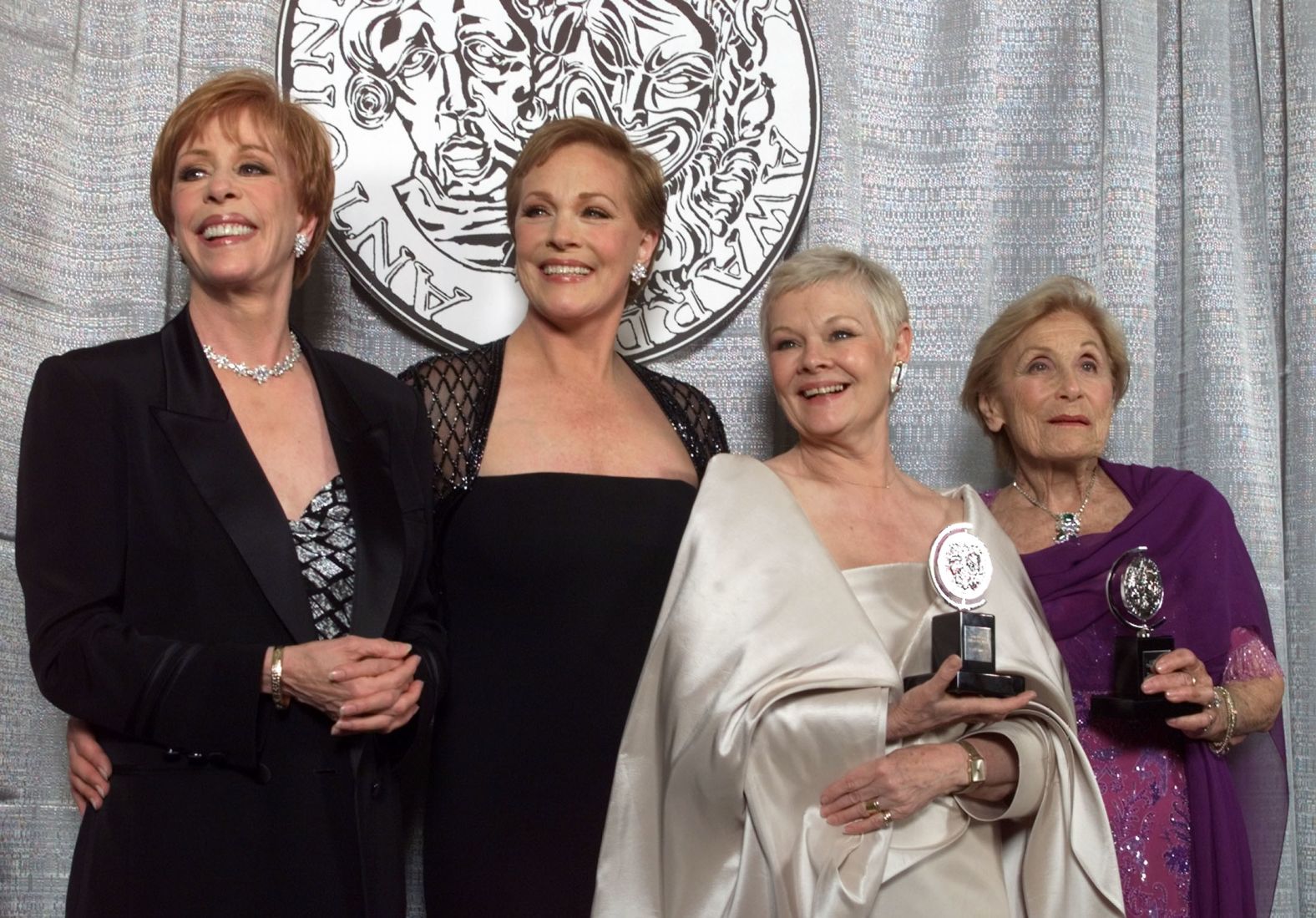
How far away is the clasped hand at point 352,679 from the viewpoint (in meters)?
1.98

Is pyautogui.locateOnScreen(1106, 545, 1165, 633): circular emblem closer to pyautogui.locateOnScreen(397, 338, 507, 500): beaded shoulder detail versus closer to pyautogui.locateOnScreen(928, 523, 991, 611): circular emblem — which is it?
pyautogui.locateOnScreen(928, 523, 991, 611): circular emblem

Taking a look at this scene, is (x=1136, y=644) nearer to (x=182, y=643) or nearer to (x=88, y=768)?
(x=182, y=643)

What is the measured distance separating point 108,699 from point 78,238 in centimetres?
138

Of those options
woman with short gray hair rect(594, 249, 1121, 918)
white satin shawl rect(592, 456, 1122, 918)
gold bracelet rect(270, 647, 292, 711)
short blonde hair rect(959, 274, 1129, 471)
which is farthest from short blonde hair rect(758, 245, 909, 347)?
gold bracelet rect(270, 647, 292, 711)

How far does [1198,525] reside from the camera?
2.67 meters

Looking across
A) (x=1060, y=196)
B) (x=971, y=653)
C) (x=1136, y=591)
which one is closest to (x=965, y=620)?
(x=971, y=653)

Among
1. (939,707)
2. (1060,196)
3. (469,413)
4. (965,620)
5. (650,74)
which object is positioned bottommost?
(939,707)

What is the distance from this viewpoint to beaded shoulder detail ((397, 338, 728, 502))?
98.5 inches

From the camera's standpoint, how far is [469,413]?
8.39 ft

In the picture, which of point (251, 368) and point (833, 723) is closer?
point (833, 723)

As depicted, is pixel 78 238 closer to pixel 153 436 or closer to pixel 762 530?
pixel 153 436

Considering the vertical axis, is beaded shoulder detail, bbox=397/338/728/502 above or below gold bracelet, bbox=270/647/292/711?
above

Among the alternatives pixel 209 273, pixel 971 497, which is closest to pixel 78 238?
pixel 209 273

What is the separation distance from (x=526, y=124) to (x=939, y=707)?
164cm
